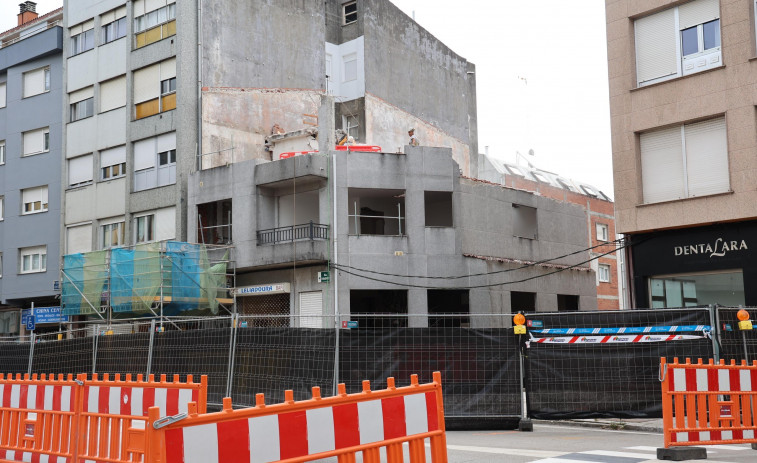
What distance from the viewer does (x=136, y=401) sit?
8188 mm

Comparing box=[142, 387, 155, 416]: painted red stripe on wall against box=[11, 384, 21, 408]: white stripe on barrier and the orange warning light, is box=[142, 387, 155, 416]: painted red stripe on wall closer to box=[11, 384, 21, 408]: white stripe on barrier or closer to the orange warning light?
box=[11, 384, 21, 408]: white stripe on barrier

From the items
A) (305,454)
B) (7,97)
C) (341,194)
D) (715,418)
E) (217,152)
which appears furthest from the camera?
(7,97)

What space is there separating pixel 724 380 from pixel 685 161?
1292cm

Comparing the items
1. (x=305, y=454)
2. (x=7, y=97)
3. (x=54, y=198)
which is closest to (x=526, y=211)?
(x=54, y=198)

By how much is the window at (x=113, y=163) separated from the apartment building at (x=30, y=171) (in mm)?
3130

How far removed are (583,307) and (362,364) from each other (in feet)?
82.2

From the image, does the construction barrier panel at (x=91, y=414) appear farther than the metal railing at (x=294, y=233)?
No

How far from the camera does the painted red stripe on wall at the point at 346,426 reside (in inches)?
235

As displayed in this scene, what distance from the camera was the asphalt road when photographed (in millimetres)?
10141

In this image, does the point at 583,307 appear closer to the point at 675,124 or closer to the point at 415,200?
the point at 415,200

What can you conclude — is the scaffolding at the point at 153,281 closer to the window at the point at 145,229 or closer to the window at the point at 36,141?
the window at the point at 145,229

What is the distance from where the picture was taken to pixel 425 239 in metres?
31.5

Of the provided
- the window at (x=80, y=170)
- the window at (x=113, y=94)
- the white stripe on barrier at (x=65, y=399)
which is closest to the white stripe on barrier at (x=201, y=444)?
the white stripe on barrier at (x=65, y=399)

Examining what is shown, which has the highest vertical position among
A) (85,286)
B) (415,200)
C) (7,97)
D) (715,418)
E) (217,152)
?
(7,97)
